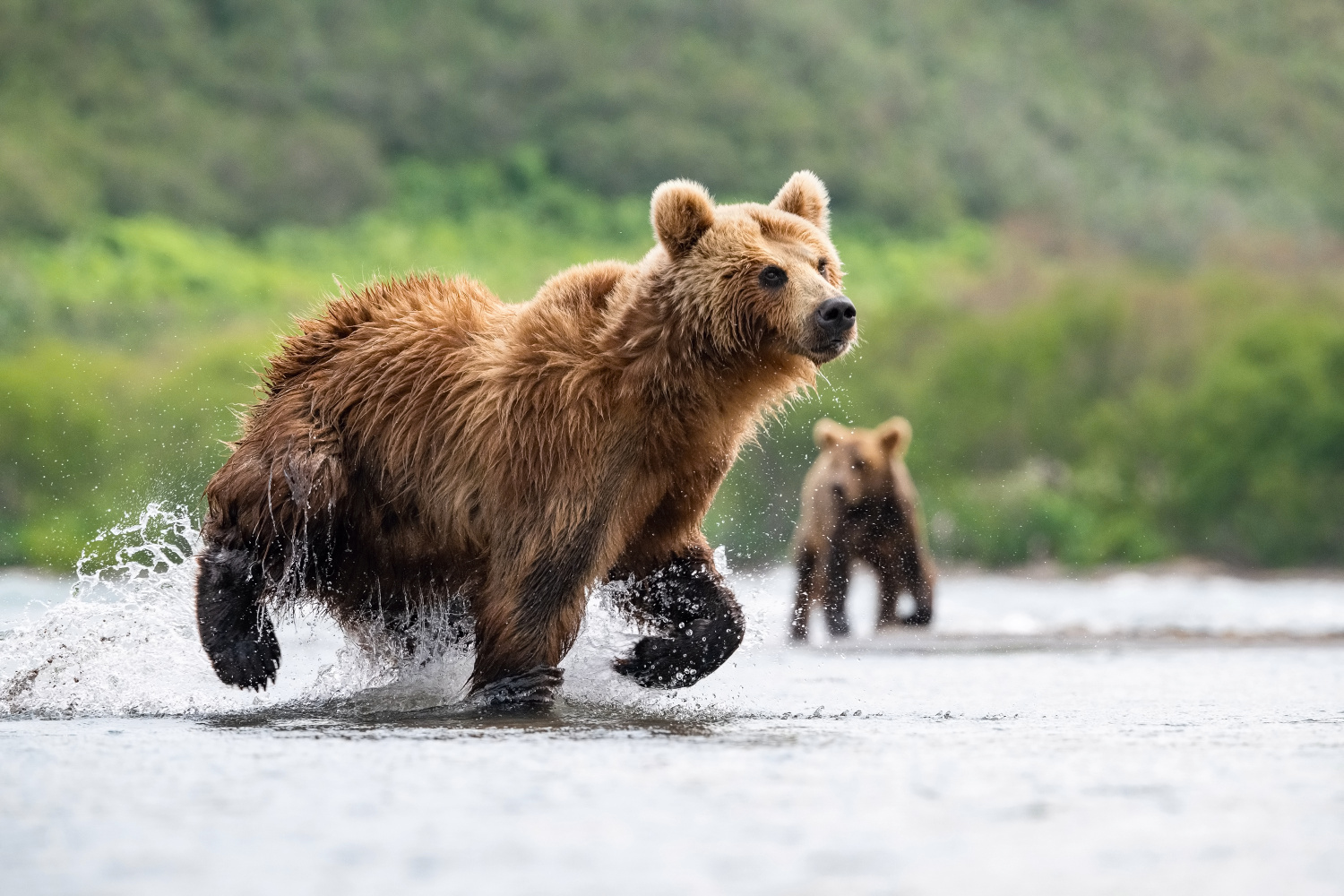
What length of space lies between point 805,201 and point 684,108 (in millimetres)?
57220

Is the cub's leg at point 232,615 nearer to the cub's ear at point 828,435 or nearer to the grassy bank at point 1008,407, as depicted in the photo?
the cub's ear at point 828,435

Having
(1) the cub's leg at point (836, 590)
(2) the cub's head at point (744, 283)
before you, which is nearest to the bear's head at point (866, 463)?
(1) the cub's leg at point (836, 590)

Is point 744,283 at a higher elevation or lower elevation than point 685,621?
higher

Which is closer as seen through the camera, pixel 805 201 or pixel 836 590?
pixel 805 201

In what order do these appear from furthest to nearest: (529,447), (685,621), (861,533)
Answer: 1. (861,533)
2. (685,621)
3. (529,447)

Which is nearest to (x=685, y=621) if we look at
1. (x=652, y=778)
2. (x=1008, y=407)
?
(x=652, y=778)

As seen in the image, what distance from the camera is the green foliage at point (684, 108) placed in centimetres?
5909

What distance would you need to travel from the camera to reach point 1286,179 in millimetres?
71812

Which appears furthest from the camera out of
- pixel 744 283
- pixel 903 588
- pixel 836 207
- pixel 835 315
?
pixel 836 207

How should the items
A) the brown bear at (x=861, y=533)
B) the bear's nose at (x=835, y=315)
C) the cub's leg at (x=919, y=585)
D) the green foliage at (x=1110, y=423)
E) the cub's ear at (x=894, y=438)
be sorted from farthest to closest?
the green foliage at (x=1110, y=423) < the cub's ear at (x=894, y=438) < the brown bear at (x=861, y=533) < the cub's leg at (x=919, y=585) < the bear's nose at (x=835, y=315)

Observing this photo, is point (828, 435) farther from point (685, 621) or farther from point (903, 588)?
point (685, 621)

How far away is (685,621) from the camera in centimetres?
640

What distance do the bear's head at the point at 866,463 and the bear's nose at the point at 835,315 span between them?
306 inches

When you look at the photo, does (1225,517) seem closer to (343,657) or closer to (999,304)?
(999,304)
